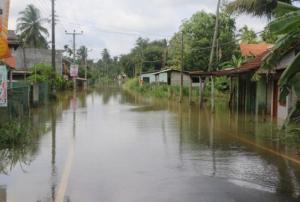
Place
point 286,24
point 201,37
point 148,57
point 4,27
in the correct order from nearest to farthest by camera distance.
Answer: point 286,24 → point 4,27 → point 201,37 → point 148,57

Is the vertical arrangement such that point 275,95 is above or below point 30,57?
below

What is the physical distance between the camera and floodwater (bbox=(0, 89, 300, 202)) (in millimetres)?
8383

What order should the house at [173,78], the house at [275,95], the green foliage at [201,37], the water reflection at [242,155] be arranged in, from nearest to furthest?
the water reflection at [242,155] < the house at [275,95] < the house at [173,78] < the green foliage at [201,37]

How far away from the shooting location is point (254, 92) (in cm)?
3056

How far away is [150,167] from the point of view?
36.1 ft

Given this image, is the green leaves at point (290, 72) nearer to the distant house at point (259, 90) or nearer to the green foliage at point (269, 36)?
the green foliage at point (269, 36)

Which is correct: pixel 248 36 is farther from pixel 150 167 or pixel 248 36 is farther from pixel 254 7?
pixel 150 167

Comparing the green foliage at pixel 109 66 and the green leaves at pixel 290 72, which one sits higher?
the green foliage at pixel 109 66

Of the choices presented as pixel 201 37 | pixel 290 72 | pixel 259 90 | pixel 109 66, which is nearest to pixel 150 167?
pixel 290 72

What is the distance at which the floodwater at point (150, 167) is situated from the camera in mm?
8383

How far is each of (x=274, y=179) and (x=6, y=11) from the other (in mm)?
8271

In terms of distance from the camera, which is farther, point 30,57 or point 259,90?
point 30,57

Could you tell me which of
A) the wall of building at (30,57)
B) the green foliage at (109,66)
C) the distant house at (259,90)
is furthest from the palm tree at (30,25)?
the green foliage at (109,66)

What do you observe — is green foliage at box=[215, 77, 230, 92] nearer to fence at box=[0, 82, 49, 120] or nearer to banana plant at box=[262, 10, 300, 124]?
fence at box=[0, 82, 49, 120]
